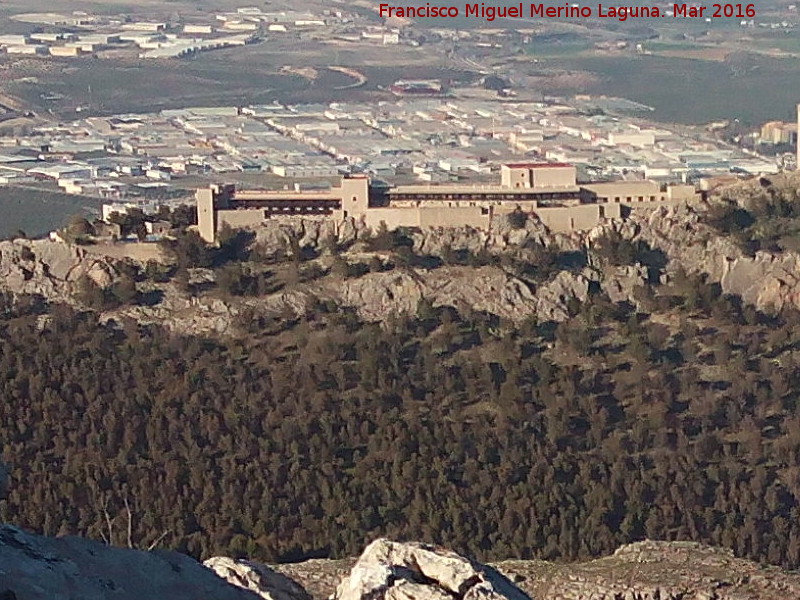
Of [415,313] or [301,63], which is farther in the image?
[301,63]

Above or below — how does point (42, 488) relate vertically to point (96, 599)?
below

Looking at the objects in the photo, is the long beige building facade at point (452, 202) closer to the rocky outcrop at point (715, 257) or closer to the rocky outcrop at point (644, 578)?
the rocky outcrop at point (715, 257)

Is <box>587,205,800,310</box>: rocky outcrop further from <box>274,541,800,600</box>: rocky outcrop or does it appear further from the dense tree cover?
<box>274,541,800,600</box>: rocky outcrop

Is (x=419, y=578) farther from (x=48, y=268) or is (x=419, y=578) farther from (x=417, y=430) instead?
(x=48, y=268)

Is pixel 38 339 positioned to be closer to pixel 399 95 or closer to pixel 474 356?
pixel 474 356

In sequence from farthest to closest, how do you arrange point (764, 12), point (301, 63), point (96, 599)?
point (764, 12), point (301, 63), point (96, 599)

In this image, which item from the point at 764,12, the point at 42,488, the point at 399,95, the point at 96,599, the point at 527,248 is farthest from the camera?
the point at 764,12

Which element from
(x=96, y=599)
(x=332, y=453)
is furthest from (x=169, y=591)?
(x=332, y=453)

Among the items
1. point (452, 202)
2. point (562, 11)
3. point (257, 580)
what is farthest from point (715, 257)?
point (562, 11)
